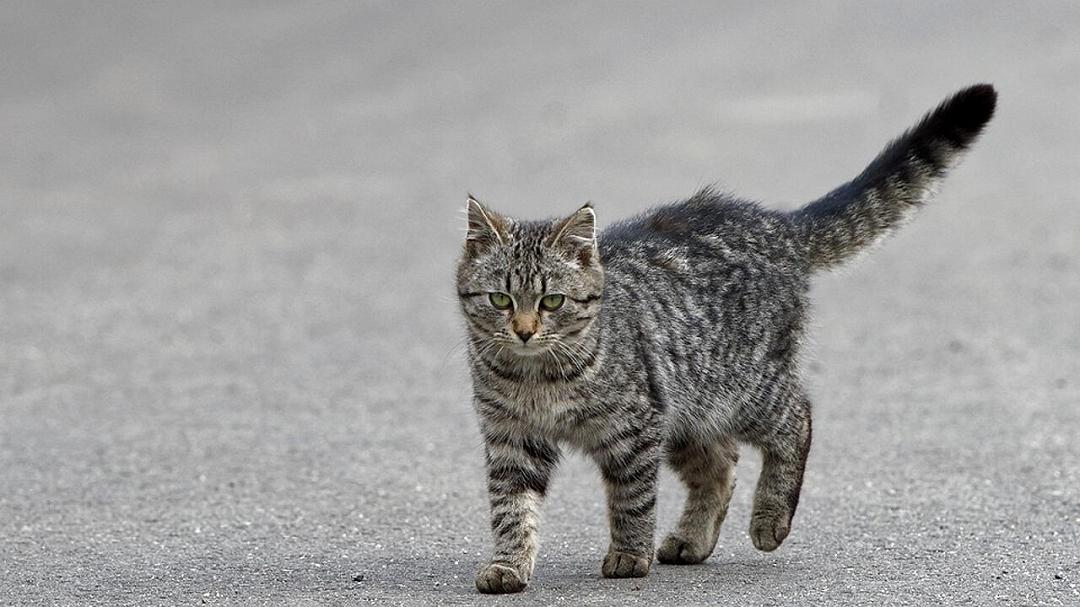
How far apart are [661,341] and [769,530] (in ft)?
2.72

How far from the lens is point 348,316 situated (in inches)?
465

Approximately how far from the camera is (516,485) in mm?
6672

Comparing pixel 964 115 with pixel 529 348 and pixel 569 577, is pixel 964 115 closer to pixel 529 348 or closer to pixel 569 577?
pixel 529 348

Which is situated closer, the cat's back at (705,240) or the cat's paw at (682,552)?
the cat's paw at (682,552)

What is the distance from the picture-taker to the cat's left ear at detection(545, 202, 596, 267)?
21.6 feet

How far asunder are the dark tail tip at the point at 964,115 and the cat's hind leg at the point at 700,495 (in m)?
1.53

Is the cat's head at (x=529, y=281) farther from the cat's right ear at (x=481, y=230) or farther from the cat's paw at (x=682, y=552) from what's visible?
the cat's paw at (x=682, y=552)

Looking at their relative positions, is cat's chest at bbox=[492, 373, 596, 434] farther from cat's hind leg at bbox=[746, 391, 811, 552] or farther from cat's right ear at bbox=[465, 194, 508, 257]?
cat's hind leg at bbox=[746, 391, 811, 552]

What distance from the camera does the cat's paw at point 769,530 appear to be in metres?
7.04

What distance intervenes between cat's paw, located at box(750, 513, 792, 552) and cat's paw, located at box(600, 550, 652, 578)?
593 millimetres

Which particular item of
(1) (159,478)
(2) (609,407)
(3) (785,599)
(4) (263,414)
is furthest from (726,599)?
(4) (263,414)

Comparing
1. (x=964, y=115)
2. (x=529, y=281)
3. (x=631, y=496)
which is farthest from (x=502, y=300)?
(x=964, y=115)

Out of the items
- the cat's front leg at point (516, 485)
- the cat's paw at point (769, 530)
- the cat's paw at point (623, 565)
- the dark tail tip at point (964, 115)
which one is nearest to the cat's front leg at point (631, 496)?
the cat's paw at point (623, 565)

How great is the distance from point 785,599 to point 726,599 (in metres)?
0.20
